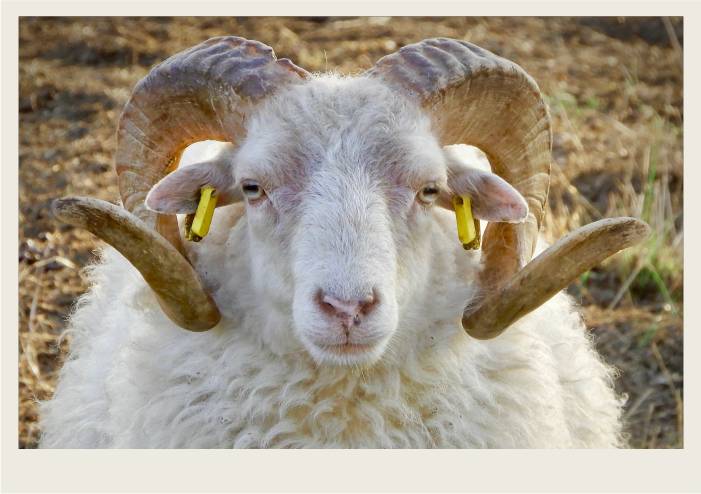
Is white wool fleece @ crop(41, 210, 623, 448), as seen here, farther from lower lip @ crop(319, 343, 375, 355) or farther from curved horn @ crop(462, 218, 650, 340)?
lower lip @ crop(319, 343, 375, 355)

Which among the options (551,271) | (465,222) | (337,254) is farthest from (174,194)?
(551,271)

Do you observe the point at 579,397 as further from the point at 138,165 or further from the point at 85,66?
the point at 85,66

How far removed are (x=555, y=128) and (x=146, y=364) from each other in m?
5.53

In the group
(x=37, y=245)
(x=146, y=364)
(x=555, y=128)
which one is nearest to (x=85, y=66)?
(x=37, y=245)

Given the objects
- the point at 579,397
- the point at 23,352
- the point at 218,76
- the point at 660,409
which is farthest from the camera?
the point at 660,409

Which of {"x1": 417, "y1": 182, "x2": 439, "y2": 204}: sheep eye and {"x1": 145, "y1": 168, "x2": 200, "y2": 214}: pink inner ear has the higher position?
{"x1": 417, "y1": 182, "x2": 439, "y2": 204}: sheep eye

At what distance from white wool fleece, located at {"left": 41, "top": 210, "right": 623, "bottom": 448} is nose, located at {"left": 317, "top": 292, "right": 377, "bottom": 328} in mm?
508

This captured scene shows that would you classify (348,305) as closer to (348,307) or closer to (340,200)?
(348,307)

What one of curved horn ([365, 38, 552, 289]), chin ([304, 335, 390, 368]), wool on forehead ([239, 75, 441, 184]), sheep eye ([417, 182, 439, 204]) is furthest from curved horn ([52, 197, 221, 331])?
curved horn ([365, 38, 552, 289])

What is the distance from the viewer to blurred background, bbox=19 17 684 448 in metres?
5.29

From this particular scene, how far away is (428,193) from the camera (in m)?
3.08

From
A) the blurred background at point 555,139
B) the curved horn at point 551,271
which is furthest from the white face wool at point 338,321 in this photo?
the blurred background at point 555,139

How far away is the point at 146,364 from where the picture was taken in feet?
11.5

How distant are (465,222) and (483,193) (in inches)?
5.4
